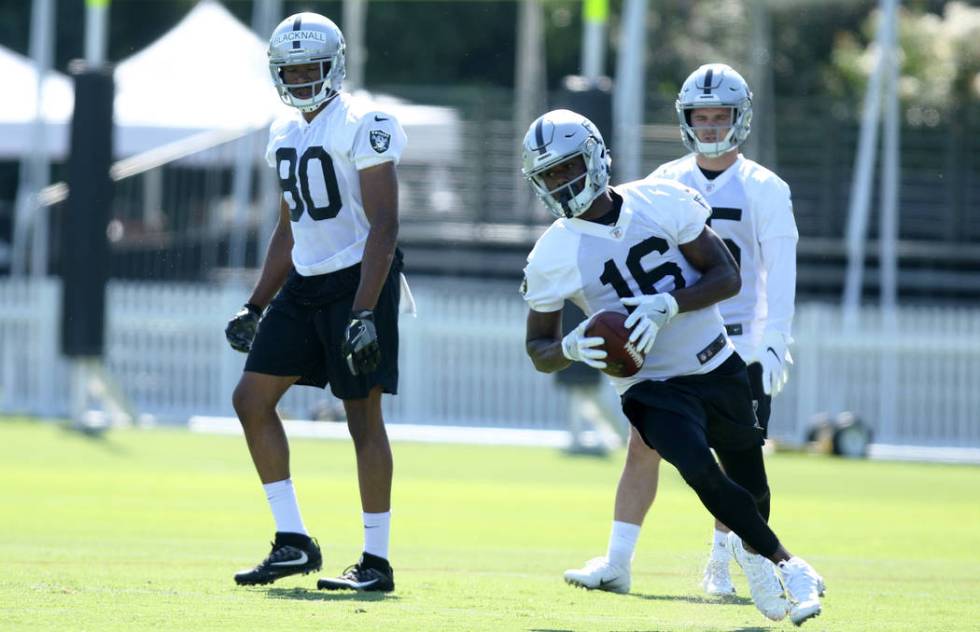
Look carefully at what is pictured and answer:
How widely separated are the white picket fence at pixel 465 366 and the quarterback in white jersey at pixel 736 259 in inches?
391

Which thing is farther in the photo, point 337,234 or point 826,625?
point 337,234

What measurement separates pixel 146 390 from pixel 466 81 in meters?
20.8

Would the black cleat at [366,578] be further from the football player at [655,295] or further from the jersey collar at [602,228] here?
the jersey collar at [602,228]

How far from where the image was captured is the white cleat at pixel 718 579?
→ 7301 mm

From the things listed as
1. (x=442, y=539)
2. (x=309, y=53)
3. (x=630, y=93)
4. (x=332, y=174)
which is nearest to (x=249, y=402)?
(x=332, y=174)

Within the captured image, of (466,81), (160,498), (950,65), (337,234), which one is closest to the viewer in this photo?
(337,234)

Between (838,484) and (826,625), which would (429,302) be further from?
(826,625)

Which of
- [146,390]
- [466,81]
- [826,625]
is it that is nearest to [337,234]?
[826,625]

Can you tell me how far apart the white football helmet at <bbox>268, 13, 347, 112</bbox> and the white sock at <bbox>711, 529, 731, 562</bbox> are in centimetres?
244

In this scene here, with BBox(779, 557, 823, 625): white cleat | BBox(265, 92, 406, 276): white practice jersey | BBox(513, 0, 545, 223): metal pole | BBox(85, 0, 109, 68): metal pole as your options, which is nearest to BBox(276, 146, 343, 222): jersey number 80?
BBox(265, 92, 406, 276): white practice jersey

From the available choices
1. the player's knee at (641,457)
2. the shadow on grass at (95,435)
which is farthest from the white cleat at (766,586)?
the shadow on grass at (95,435)

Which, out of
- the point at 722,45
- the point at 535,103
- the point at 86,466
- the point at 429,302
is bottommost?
the point at 86,466

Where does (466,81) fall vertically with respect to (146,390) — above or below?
above

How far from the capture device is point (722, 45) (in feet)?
112
